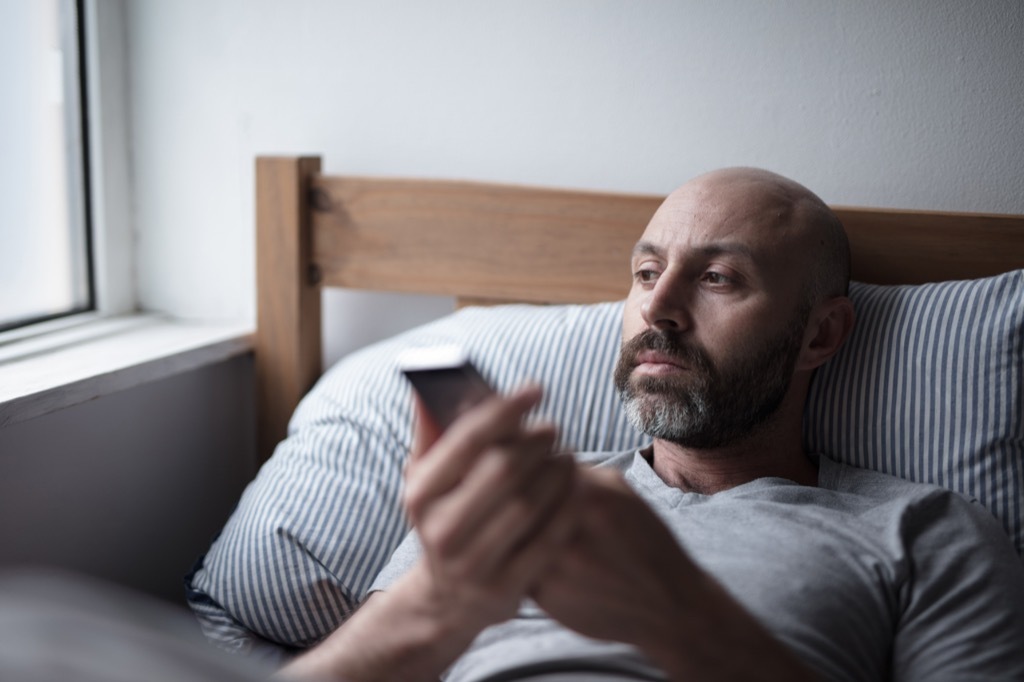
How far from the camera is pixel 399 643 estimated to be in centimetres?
82

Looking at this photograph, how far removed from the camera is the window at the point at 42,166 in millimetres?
1545

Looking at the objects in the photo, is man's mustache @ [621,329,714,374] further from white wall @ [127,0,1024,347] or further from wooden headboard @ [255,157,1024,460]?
white wall @ [127,0,1024,347]

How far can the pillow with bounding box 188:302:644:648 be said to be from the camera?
1261 mm

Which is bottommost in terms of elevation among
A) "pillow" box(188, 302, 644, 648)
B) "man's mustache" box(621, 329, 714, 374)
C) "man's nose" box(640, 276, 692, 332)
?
"pillow" box(188, 302, 644, 648)

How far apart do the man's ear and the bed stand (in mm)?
34

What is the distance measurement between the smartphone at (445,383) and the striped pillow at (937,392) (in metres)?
0.71

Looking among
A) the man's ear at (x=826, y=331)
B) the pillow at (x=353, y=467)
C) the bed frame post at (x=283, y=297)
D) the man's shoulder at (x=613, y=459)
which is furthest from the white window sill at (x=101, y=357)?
the man's ear at (x=826, y=331)

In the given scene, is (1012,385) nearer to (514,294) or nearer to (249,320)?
(514,294)

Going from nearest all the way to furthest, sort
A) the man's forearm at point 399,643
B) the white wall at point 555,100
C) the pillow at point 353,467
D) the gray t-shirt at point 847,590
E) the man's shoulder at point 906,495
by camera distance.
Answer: the man's forearm at point 399,643 → the gray t-shirt at point 847,590 → the man's shoulder at point 906,495 → the pillow at point 353,467 → the white wall at point 555,100

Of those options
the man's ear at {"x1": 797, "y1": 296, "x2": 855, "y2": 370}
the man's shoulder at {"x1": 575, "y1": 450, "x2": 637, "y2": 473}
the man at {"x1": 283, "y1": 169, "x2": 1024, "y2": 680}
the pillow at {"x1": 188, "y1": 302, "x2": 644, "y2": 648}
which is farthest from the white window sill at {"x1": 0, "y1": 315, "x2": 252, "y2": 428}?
the man's ear at {"x1": 797, "y1": 296, "x2": 855, "y2": 370}

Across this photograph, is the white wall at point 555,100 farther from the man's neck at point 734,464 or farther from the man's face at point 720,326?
the man's neck at point 734,464

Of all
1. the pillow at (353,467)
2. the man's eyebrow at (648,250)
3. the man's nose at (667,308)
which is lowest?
the pillow at (353,467)

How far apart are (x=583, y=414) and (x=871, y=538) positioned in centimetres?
44

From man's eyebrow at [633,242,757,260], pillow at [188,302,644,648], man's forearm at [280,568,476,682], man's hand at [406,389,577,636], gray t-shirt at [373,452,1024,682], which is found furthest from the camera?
pillow at [188,302,644,648]
